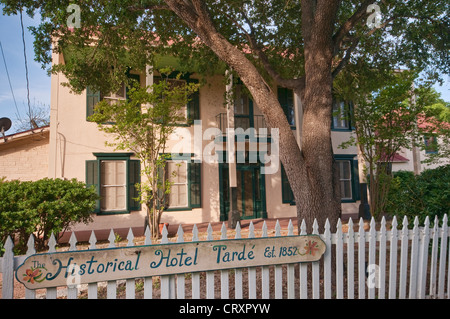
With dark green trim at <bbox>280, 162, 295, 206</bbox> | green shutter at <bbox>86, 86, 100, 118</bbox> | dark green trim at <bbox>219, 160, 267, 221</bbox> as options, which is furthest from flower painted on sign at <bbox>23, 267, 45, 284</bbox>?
dark green trim at <bbox>280, 162, 295, 206</bbox>

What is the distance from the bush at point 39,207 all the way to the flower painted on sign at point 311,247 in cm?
553

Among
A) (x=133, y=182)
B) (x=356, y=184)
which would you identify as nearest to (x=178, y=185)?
(x=133, y=182)

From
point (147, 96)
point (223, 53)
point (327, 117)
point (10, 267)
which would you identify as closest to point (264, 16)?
point (147, 96)

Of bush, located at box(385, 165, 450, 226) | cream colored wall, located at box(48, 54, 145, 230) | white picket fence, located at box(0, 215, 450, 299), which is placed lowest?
white picket fence, located at box(0, 215, 450, 299)

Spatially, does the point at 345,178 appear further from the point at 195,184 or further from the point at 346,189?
the point at 195,184

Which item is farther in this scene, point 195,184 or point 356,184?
point 356,184

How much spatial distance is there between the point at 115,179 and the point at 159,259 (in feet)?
29.5

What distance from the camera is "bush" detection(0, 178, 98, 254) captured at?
22.0 ft

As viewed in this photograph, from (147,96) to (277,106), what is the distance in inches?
185

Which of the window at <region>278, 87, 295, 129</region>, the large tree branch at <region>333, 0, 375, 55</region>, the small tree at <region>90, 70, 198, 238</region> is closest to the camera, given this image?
the large tree branch at <region>333, 0, 375, 55</region>

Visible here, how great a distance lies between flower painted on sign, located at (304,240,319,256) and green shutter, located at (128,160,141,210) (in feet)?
28.9

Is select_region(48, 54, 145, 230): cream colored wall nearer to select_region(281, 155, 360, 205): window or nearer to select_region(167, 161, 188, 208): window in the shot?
select_region(167, 161, 188, 208): window

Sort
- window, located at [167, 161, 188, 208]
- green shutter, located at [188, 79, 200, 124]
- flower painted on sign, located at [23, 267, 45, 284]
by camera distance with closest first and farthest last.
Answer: flower painted on sign, located at [23, 267, 45, 284] → window, located at [167, 161, 188, 208] → green shutter, located at [188, 79, 200, 124]

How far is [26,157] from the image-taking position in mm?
11148
